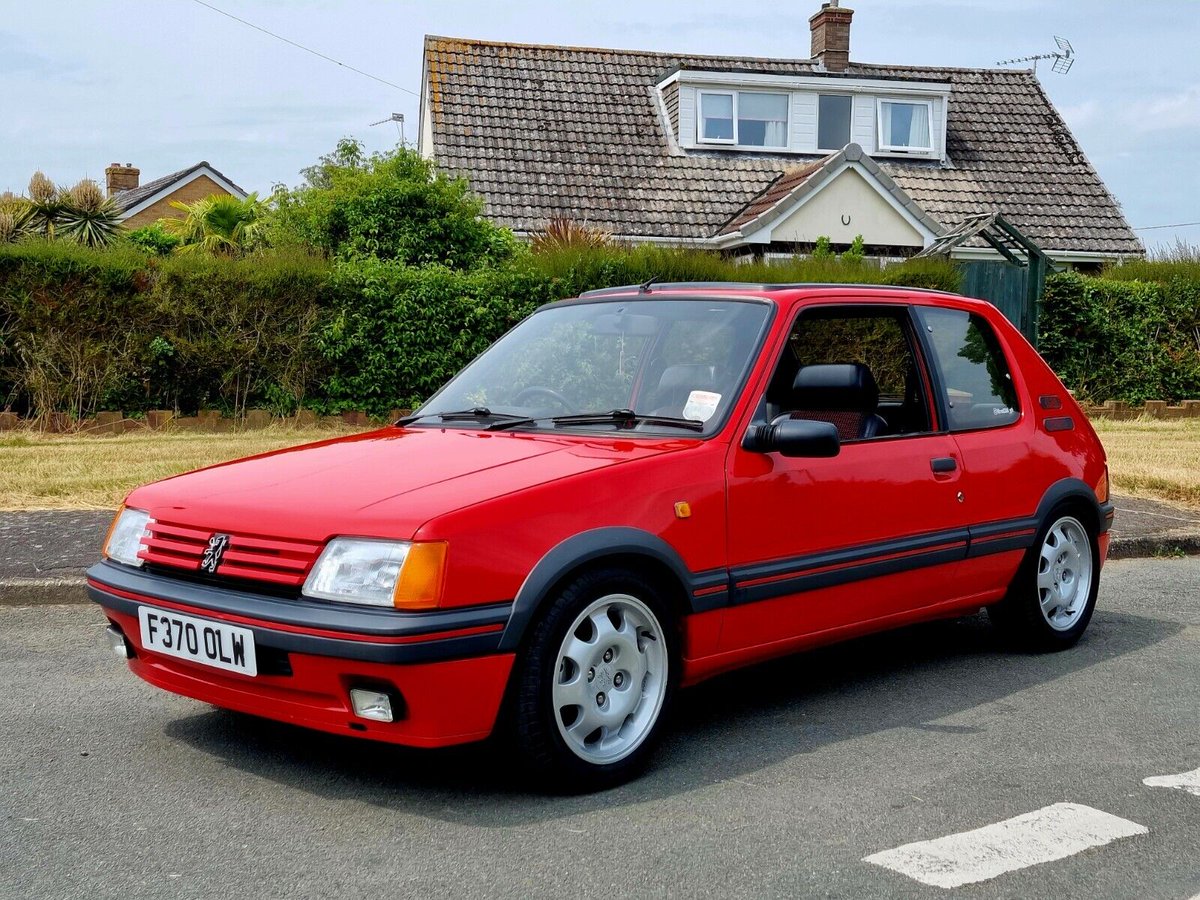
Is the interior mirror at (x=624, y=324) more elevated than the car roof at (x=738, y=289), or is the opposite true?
A: the car roof at (x=738, y=289)

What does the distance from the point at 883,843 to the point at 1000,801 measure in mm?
562

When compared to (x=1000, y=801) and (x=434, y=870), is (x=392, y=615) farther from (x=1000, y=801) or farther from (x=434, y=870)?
(x=1000, y=801)

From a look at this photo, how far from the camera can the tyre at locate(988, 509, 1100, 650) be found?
591 centimetres

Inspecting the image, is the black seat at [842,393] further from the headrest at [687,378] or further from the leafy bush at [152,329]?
the leafy bush at [152,329]

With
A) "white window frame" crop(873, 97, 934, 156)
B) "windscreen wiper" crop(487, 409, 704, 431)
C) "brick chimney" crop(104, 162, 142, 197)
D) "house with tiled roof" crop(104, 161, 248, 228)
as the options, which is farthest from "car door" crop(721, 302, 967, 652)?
"brick chimney" crop(104, 162, 142, 197)

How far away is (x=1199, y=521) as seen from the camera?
9.47 metres

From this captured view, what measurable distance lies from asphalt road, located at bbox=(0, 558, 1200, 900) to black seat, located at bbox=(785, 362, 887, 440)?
1.08 m

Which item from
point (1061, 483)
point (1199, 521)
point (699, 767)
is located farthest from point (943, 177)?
point (699, 767)

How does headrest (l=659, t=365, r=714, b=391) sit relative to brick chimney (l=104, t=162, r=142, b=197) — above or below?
below

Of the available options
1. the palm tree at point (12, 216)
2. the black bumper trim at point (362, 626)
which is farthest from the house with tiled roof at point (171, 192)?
the black bumper trim at point (362, 626)

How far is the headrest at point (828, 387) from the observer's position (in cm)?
511

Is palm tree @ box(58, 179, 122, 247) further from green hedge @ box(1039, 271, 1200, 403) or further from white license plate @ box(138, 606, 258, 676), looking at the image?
white license plate @ box(138, 606, 258, 676)

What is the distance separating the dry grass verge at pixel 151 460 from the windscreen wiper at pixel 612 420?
211 inches

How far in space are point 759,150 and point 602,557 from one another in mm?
25827
